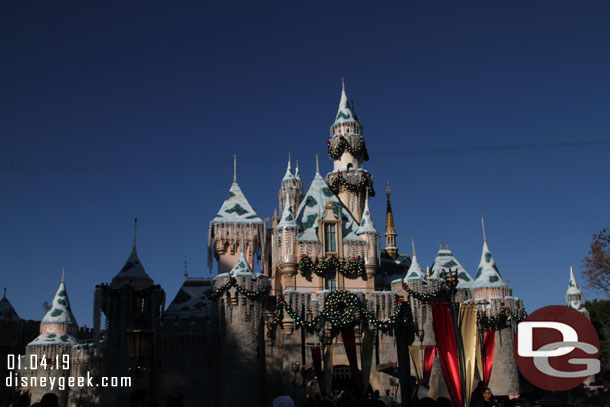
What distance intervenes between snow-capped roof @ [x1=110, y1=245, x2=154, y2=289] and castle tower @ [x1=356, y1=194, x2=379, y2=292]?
1354 centimetres

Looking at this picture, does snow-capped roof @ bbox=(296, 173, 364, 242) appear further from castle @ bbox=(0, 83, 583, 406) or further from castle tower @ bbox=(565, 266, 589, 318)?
castle tower @ bbox=(565, 266, 589, 318)

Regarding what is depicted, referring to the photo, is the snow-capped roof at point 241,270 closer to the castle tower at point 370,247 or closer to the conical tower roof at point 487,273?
the castle tower at point 370,247

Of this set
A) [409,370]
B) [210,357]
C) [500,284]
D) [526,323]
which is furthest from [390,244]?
[526,323]

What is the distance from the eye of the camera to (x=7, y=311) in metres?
55.6

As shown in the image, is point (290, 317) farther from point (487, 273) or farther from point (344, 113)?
point (344, 113)

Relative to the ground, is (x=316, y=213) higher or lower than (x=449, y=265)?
higher

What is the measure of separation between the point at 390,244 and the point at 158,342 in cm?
A: 3030

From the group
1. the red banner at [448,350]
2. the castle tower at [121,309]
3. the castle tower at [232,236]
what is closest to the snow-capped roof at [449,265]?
the castle tower at [232,236]

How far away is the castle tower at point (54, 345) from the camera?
47.8 m

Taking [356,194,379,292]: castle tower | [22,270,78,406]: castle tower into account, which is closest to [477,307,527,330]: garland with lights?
[356,194,379,292]: castle tower

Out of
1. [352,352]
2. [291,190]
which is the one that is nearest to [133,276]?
[352,352]

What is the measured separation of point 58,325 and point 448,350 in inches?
1590

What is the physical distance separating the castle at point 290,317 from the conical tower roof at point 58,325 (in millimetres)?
5402

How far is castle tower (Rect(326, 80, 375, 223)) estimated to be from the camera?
47.7m
